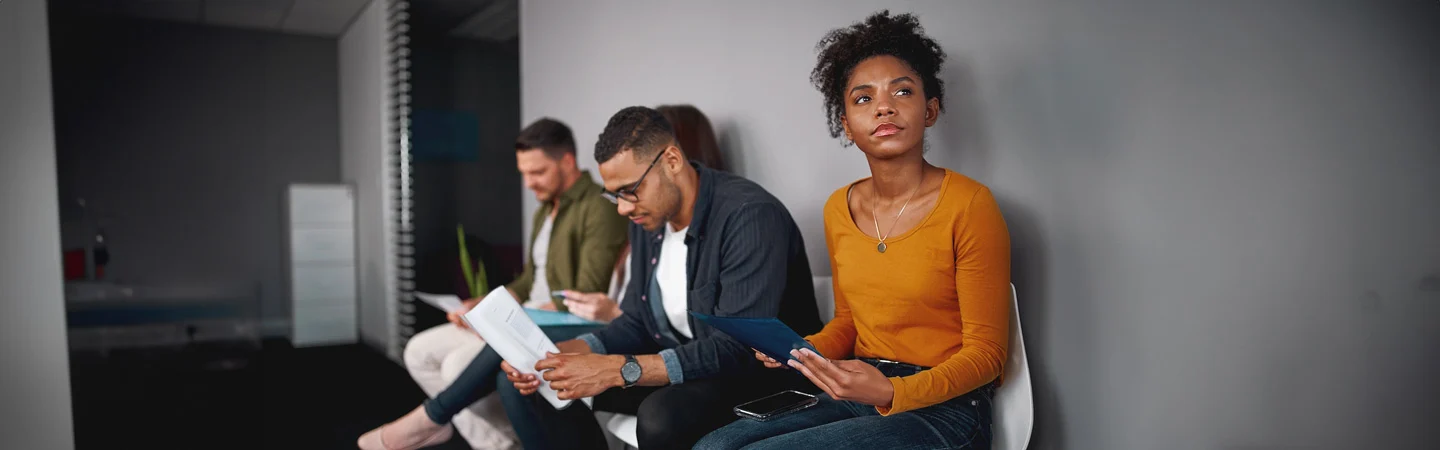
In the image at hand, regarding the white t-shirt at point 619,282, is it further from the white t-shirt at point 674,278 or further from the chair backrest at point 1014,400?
the chair backrest at point 1014,400

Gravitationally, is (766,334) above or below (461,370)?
above

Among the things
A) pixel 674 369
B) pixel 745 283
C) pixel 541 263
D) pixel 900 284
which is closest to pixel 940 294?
pixel 900 284

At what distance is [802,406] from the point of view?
5.19 feet

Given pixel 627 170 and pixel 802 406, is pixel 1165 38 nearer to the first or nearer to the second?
pixel 802 406

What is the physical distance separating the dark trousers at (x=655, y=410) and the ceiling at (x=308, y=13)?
3397mm

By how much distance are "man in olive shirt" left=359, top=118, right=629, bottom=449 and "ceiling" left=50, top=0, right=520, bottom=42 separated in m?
2.32

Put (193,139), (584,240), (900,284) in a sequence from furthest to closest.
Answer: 1. (193,139)
2. (584,240)
3. (900,284)

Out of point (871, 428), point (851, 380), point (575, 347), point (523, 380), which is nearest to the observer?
point (851, 380)

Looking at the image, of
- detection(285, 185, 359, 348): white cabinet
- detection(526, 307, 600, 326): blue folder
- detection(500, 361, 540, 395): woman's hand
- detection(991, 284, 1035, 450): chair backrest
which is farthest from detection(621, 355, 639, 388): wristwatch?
detection(285, 185, 359, 348): white cabinet

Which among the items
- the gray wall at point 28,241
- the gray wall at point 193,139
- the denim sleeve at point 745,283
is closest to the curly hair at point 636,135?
the denim sleeve at point 745,283

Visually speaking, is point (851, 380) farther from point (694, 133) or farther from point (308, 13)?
point (308, 13)

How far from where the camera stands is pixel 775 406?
1.60 meters

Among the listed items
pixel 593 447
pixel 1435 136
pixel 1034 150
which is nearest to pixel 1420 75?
pixel 1435 136

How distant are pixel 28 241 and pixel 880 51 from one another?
7.56 feet
